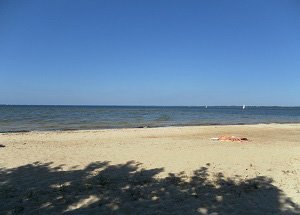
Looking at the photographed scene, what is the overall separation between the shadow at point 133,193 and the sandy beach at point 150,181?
0.02m

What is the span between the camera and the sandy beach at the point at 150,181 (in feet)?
23.7

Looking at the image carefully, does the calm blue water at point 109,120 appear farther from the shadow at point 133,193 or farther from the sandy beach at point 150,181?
the shadow at point 133,193

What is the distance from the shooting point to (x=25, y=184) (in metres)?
8.91

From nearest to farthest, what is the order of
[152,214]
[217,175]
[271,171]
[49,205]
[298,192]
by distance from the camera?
1. [152,214]
2. [49,205]
3. [298,192]
4. [217,175]
5. [271,171]

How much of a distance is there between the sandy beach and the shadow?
0.06 ft

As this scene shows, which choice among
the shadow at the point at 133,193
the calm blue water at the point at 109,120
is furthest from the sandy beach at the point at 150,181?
the calm blue water at the point at 109,120

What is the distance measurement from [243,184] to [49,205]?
5009mm

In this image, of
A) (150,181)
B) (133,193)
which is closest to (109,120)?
(150,181)

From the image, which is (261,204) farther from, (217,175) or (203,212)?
(217,175)

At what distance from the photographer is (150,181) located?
930 centimetres

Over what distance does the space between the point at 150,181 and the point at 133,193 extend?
124 cm

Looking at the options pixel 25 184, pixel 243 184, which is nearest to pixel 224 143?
pixel 243 184

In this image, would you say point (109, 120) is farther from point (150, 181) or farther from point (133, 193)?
point (133, 193)

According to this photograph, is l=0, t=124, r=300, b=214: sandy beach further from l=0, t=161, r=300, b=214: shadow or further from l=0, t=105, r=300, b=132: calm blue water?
l=0, t=105, r=300, b=132: calm blue water
